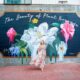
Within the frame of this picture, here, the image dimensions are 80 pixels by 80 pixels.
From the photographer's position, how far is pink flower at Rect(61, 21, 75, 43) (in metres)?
13.9

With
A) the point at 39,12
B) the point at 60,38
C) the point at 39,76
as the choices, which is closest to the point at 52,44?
the point at 60,38

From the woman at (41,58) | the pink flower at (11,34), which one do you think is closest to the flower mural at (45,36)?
the pink flower at (11,34)

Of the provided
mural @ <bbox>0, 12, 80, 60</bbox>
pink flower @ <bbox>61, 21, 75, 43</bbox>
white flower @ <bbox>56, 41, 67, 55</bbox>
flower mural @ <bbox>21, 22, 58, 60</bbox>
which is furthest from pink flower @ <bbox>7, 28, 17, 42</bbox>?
pink flower @ <bbox>61, 21, 75, 43</bbox>

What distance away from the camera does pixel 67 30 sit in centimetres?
1399

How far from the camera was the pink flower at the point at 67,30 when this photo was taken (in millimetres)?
13938

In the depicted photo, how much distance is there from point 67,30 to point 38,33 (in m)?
1.10

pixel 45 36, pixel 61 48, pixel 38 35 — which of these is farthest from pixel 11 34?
pixel 61 48

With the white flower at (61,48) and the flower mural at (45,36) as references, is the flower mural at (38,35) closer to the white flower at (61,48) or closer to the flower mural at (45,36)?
the flower mural at (45,36)

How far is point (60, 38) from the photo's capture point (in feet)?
45.6

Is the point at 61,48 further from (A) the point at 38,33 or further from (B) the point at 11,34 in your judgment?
(B) the point at 11,34

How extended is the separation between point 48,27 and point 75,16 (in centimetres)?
109

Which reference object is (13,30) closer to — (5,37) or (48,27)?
(5,37)

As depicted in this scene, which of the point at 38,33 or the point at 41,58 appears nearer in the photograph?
the point at 41,58

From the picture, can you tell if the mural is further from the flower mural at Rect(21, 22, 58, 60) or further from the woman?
the woman
